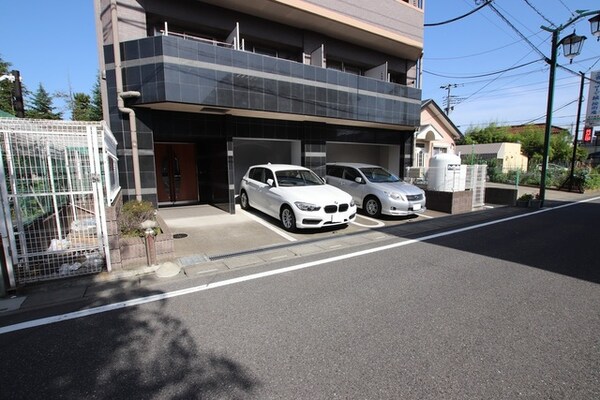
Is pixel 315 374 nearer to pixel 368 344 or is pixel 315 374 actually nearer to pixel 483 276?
pixel 368 344

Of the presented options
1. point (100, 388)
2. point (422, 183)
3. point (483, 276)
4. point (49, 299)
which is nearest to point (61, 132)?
point (49, 299)

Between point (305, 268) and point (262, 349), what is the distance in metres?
2.22

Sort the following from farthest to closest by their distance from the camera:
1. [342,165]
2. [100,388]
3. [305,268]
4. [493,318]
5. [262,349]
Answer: [342,165] < [305,268] < [493,318] < [262,349] < [100,388]

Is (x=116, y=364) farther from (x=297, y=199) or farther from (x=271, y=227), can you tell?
(x=271, y=227)

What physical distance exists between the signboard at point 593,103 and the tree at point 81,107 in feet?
139

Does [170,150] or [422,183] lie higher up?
[170,150]

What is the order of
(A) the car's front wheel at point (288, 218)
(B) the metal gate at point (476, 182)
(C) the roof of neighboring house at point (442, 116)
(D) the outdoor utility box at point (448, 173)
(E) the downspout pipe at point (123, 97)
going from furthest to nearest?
(C) the roof of neighboring house at point (442, 116) < (B) the metal gate at point (476, 182) < (D) the outdoor utility box at point (448, 173) < (E) the downspout pipe at point (123, 97) < (A) the car's front wheel at point (288, 218)

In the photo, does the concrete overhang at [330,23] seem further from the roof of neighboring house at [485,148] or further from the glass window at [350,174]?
the roof of neighboring house at [485,148]

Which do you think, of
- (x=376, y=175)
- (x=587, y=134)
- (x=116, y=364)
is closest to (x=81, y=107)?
(x=376, y=175)

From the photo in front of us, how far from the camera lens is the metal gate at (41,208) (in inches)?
162

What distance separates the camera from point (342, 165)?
1078 centimetres

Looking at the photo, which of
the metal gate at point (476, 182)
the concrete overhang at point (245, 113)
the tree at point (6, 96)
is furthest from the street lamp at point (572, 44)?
the tree at point (6, 96)

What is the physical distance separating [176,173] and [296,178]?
17.2 ft

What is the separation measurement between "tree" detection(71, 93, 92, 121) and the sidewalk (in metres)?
35.6
